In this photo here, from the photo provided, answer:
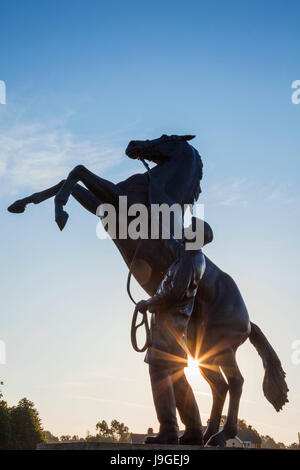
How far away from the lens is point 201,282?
22.5ft

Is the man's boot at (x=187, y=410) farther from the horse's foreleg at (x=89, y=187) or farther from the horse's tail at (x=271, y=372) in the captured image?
the horse's foreleg at (x=89, y=187)

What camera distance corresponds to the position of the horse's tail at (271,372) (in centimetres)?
729

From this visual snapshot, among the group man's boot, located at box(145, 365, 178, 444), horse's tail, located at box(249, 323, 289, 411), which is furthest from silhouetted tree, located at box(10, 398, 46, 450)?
man's boot, located at box(145, 365, 178, 444)

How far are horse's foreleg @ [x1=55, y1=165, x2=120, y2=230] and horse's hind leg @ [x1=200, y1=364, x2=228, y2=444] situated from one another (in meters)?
2.38

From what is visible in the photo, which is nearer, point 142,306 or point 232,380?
point 142,306

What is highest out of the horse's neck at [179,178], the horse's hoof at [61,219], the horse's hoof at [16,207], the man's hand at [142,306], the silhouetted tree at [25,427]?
the horse's neck at [179,178]

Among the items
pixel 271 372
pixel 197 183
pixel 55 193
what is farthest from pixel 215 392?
pixel 55 193

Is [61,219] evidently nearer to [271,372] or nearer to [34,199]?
[34,199]

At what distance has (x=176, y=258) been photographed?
628 centimetres

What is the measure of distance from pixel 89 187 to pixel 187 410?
9.15 feet

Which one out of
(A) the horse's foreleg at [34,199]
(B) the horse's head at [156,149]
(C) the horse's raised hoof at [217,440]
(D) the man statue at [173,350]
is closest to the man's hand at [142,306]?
(D) the man statue at [173,350]

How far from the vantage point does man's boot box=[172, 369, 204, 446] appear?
5.75 meters

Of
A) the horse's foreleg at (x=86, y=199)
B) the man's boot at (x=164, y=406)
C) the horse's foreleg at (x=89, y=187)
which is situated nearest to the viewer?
the man's boot at (x=164, y=406)
